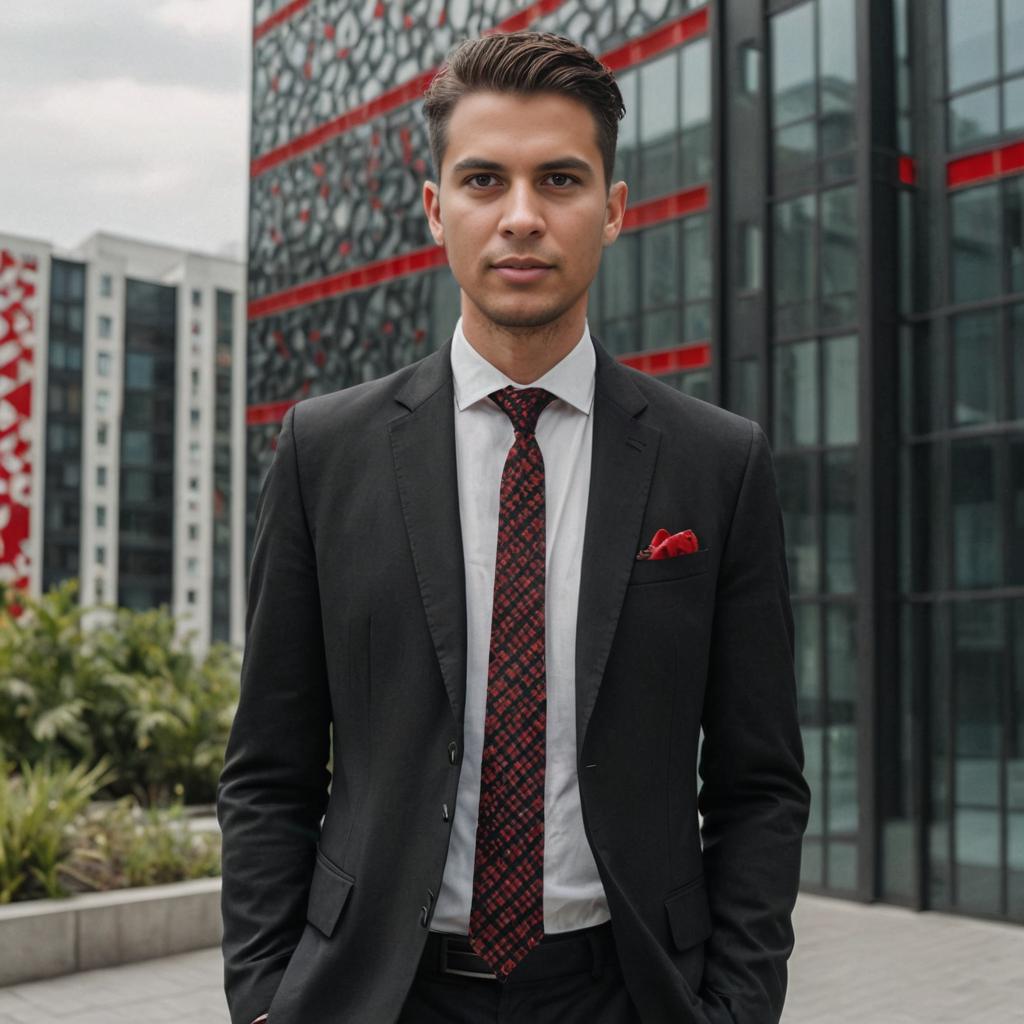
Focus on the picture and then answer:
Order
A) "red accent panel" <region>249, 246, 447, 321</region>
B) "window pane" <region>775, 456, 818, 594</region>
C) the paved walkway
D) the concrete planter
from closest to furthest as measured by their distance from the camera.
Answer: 1. the paved walkway
2. the concrete planter
3. "window pane" <region>775, 456, 818, 594</region>
4. "red accent panel" <region>249, 246, 447, 321</region>

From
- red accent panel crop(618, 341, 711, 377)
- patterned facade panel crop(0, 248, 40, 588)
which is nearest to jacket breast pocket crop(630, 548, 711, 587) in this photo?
red accent panel crop(618, 341, 711, 377)

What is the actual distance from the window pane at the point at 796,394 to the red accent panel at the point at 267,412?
12.4 metres

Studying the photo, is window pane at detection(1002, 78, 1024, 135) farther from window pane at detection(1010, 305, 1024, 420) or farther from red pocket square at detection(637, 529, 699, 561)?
red pocket square at detection(637, 529, 699, 561)

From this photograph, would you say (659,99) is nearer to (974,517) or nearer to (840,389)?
(840,389)

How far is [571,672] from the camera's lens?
2.16m

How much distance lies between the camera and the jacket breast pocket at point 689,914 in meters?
2.15

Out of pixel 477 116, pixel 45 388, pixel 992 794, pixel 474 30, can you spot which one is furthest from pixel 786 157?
pixel 45 388

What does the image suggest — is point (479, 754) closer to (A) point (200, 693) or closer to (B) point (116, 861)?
Answer: (B) point (116, 861)

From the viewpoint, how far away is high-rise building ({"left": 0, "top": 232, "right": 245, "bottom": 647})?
3487 inches

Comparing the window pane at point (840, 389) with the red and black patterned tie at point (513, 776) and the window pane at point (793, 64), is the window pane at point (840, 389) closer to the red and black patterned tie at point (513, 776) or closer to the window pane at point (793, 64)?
the window pane at point (793, 64)

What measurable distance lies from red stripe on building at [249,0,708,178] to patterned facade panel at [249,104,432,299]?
17 cm

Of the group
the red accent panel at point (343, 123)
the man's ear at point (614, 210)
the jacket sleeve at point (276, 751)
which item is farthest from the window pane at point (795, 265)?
the jacket sleeve at point (276, 751)

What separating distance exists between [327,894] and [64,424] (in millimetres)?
95417

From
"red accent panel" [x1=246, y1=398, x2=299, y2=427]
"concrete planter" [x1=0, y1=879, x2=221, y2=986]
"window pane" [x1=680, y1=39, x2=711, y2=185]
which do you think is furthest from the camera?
"red accent panel" [x1=246, y1=398, x2=299, y2=427]
